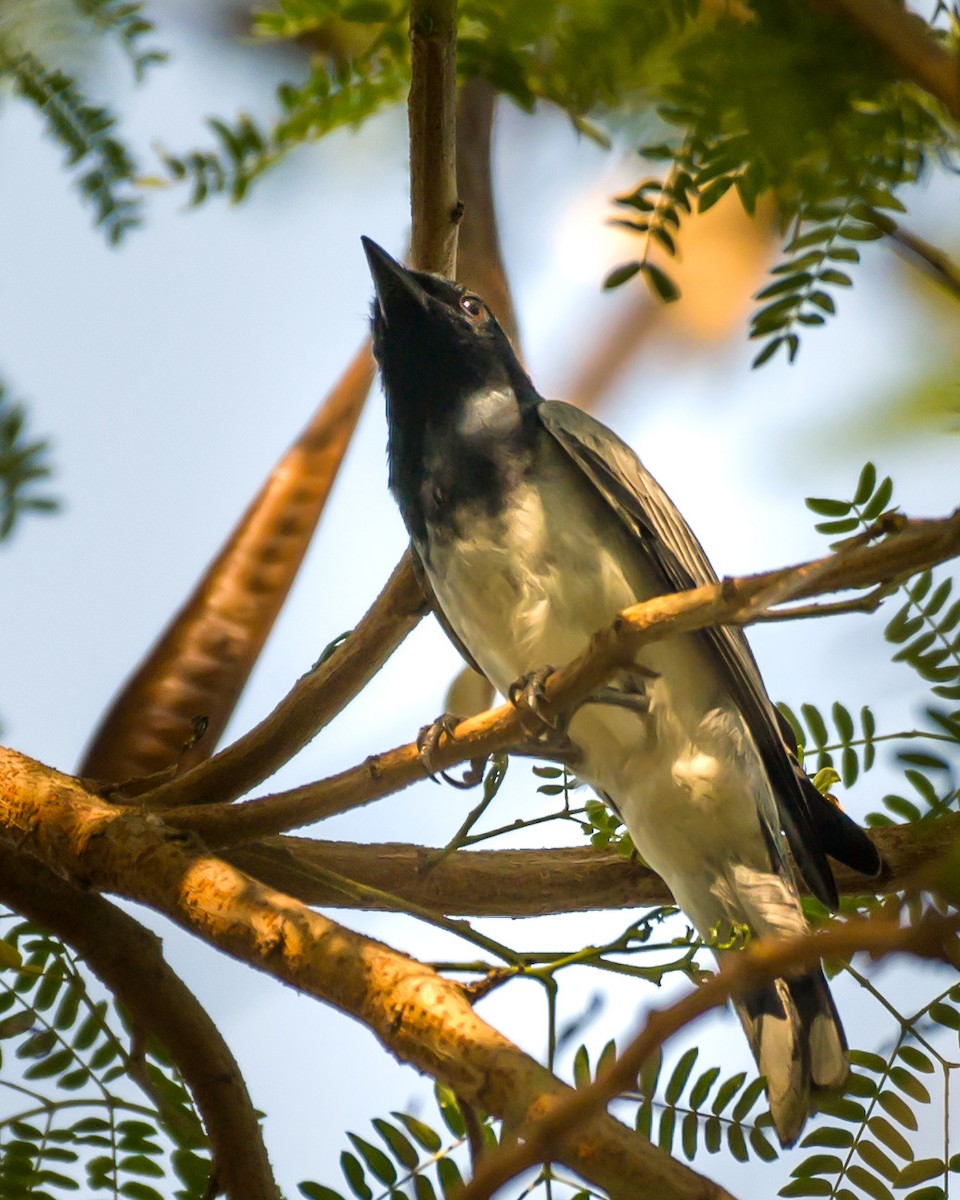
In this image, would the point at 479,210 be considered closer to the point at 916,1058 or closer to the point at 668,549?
the point at 668,549

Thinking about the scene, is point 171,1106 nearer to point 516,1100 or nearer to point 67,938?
point 67,938

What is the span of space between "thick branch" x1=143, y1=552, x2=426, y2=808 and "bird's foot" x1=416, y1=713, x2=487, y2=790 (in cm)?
19

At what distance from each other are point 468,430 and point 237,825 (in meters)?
1.23

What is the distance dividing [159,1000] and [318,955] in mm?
531

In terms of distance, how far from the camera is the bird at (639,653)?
2826 mm

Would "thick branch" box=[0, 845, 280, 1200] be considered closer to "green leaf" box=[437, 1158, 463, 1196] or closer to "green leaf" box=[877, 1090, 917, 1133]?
"green leaf" box=[437, 1158, 463, 1196]

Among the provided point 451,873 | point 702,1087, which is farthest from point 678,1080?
point 451,873

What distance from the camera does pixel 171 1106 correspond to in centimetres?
230

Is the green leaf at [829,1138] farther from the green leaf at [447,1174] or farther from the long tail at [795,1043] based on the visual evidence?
the green leaf at [447,1174]

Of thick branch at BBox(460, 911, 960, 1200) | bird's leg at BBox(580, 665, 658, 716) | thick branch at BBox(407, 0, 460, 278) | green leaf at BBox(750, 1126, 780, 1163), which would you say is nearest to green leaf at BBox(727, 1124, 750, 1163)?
green leaf at BBox(750, 1126, 780, 1163)

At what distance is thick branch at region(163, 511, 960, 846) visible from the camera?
1.52 meters

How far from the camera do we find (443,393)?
10.8 feet

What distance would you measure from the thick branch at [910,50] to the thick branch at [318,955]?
85 centimetres

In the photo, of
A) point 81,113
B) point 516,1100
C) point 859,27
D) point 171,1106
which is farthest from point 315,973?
point 859,27
